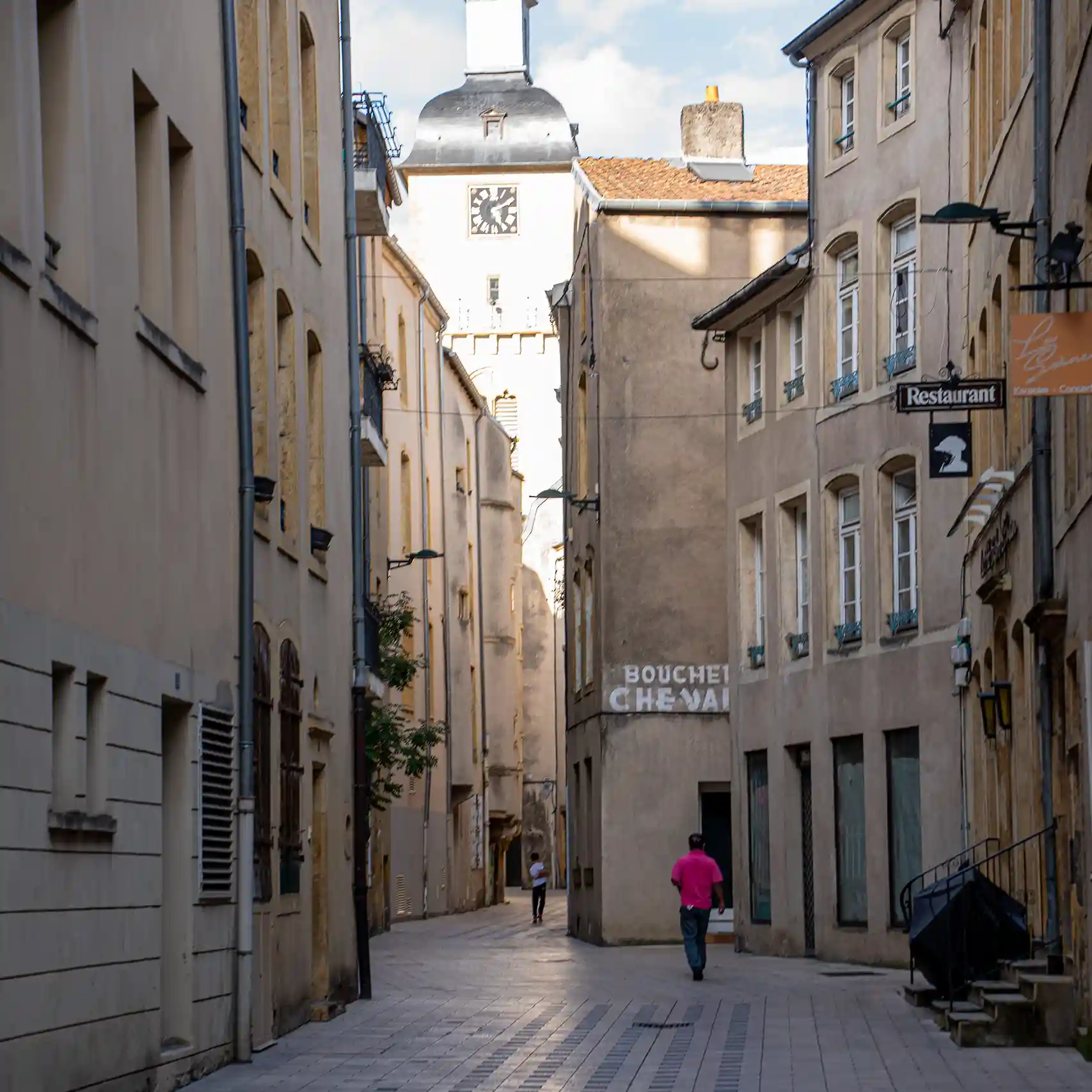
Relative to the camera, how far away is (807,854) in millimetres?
28719

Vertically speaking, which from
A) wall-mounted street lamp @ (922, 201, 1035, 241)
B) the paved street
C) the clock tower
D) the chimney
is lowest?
the paved street

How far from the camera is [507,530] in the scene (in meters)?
64.9

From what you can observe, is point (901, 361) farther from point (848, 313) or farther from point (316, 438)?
point (316, 438)

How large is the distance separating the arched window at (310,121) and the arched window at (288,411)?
1721mm

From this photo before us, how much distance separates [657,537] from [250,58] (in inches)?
676

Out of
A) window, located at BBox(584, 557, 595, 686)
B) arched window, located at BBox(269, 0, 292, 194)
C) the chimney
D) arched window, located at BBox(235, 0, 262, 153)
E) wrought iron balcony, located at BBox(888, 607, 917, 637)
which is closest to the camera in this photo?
arched window, located at BBox(235, 0, 262, 153)

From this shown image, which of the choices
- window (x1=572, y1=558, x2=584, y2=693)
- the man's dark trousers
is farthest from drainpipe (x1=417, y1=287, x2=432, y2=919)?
the man's dark trousers

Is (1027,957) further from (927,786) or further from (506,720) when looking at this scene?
(506,720)

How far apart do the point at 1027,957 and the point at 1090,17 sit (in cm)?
769

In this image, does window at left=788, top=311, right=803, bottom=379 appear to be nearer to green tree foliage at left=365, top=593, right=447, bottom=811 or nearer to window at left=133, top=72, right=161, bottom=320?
green tree foliage at left=365, top=593, right=447, bottom=811

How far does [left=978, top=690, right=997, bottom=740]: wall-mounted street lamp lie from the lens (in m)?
20.9

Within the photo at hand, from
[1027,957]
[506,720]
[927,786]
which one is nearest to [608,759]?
[927,786]

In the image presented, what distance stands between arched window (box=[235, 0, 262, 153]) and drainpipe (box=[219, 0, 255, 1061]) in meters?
1.39

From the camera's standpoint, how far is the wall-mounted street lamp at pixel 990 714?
68.7 ft
